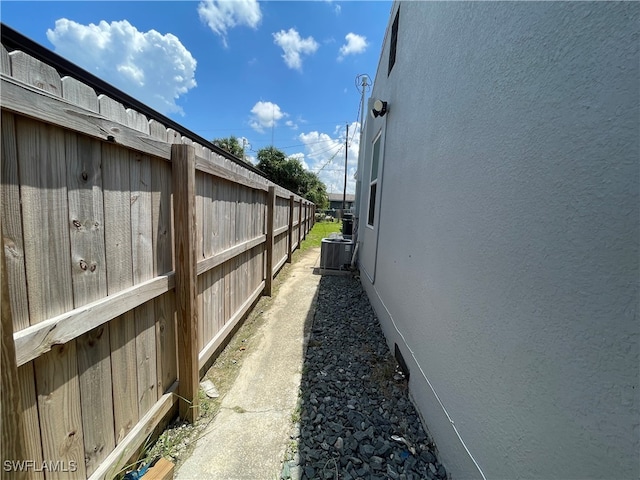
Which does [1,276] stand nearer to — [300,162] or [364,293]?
[364,293]

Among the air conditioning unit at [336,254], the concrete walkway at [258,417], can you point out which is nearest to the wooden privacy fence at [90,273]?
the concrete walkway at [258,417]

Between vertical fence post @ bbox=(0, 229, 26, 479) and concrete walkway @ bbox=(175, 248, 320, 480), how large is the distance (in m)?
1.00

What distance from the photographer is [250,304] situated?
13.3 ft

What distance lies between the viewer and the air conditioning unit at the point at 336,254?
6832 mm

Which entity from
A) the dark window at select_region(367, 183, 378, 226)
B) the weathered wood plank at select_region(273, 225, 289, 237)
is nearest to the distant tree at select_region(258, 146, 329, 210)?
the weathered wood plank at select_region(273, 225, 289, 237)

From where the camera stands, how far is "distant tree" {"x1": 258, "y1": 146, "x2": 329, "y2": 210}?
24.1 metres

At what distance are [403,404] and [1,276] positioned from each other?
8.59 ft

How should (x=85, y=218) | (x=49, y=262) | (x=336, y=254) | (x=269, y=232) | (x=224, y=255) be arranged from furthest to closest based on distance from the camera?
1. (x=336, y=254)
2. (x=269, y=232)
3. (x=224, y=255)
4. (x=85, y=218)
5. (x=49, y=262)

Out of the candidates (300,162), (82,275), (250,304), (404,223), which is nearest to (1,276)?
(82,275)

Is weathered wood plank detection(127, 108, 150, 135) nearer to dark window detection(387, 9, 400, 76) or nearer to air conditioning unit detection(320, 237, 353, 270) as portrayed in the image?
dark window detection(387, 9, 400, 76)


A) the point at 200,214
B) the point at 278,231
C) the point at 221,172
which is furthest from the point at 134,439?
the point at 278,231

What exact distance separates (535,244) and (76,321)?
77.9 inches
